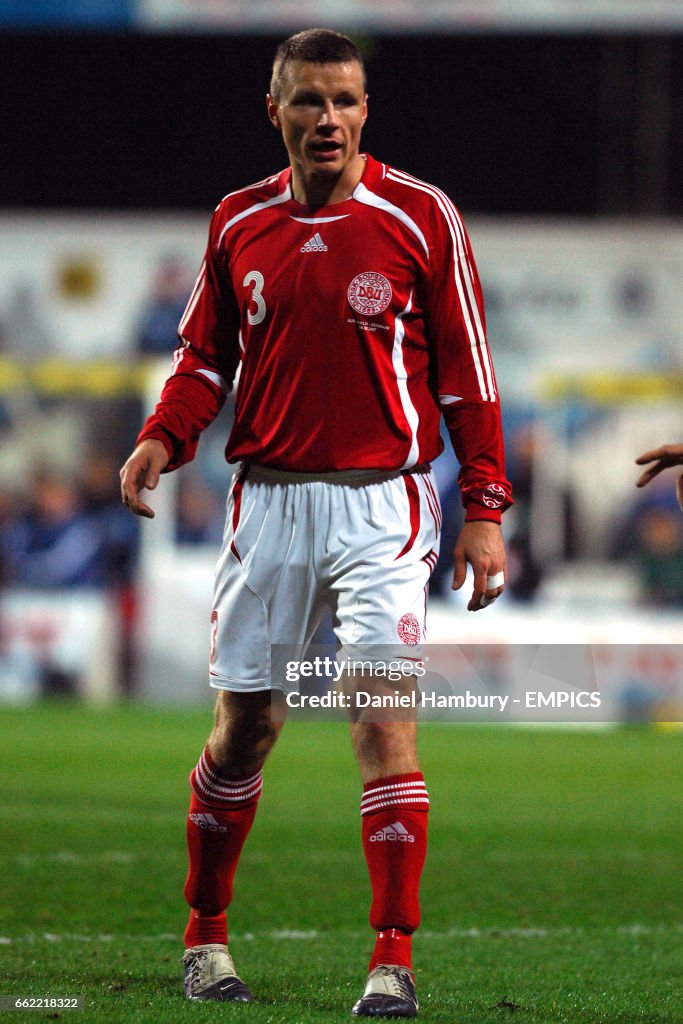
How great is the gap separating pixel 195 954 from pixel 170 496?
450 inches

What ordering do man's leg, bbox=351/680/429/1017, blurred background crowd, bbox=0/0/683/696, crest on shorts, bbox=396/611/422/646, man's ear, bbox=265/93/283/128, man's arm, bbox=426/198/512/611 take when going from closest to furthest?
1. man's leg, bbox=351/680/429/1017
2. crest on shorts, bbox=396/611/422/646
3. man's arm, bbox=426/198/512/611
4. man's ear, bbox=265/93/283/128
5. blurred background crowd, bbox=0/0/683/696

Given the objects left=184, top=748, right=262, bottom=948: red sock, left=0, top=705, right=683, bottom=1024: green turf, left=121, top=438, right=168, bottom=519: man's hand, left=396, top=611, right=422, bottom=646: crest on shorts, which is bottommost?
left=0, top=705, right=683, bottom=1024: green turf

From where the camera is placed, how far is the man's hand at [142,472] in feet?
12.5

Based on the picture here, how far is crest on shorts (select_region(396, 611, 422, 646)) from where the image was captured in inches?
145

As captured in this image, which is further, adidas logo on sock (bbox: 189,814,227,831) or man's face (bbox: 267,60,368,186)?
adidas logo on sock (bbox: 189,814,227,831)

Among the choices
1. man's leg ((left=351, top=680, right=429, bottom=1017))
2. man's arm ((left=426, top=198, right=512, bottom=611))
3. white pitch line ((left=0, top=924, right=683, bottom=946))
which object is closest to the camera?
man's leg ((left=351, top=680, right=429, bottom=1017))

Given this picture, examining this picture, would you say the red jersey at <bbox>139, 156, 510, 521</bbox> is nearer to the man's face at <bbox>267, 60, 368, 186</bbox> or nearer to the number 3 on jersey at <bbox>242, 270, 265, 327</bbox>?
the number 3 on jersey at <bbox>242, 270, 265, 327</bbox>

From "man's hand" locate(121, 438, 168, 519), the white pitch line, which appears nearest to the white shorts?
"man's hand" locate(121, 438, 168, 519)

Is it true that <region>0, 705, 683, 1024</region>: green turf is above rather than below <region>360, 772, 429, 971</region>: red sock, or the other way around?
below

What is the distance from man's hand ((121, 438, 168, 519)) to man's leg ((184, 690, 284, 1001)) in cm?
46

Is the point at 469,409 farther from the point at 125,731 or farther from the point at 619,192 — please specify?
the point at 619,192

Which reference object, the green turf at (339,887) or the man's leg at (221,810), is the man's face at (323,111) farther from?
the green turf at (339,887)

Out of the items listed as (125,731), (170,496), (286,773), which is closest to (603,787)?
(286,773)

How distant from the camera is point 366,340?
3789mm
